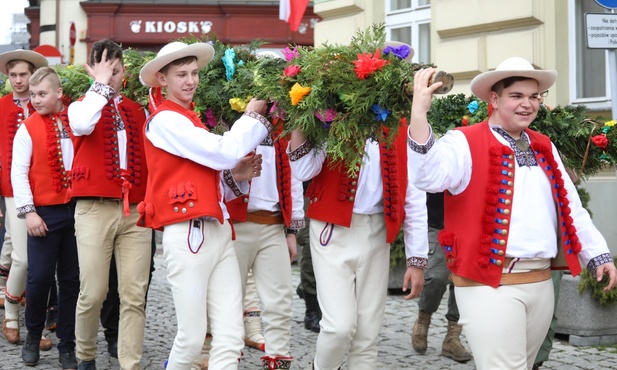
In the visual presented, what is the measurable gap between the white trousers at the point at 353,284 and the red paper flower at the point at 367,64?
→ 1.05 meters

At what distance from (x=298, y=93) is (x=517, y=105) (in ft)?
3.42

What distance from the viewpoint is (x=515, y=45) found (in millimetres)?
10547

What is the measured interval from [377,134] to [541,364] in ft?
8.34

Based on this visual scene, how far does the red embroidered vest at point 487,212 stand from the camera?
187 inches

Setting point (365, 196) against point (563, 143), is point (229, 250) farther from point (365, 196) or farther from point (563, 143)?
point (563, 143)

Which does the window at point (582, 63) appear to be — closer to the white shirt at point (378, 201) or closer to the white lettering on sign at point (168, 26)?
the white shirt at point (378, 201)

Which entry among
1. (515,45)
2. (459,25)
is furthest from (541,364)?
(459,25)

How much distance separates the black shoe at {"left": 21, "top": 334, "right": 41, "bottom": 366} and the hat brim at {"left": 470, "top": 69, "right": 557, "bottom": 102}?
148 inches

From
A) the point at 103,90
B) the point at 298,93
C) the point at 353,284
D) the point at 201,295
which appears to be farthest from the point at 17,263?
the point at 298,93

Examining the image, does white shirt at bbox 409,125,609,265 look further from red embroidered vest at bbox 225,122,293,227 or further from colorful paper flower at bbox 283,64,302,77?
red embroidered vest at bbox 225,122,293,227

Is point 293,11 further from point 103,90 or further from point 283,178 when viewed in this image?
point 103,90

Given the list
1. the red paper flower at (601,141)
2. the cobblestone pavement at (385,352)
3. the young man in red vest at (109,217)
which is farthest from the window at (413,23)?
the young man in red vest at (109,217)

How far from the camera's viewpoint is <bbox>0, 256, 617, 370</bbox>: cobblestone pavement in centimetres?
730

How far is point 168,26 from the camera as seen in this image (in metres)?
23.7
